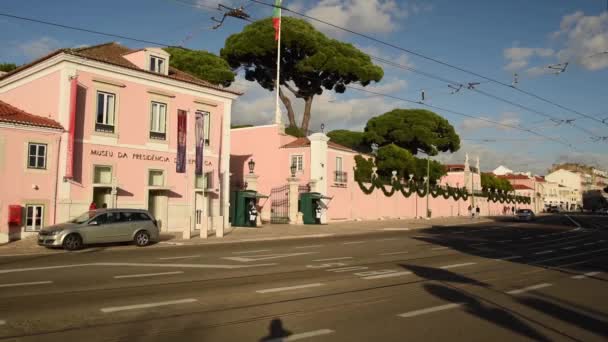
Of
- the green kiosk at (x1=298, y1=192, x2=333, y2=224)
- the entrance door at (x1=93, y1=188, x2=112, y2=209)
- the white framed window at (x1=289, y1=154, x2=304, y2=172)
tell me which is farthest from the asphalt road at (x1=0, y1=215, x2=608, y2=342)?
the white framed window at (x1=289, y1=154, x2=304, y2=172)

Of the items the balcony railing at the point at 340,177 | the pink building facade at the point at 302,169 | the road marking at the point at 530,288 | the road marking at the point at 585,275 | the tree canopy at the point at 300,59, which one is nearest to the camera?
the road marking at the point at 530,288

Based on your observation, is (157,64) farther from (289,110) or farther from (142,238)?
(289,110)

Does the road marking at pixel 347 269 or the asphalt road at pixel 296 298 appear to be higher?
the road marking at pixel 347 269

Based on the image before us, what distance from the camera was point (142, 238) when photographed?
2114 centimetres

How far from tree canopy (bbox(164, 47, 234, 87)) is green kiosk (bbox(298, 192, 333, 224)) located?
1523cm

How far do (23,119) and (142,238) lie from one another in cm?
743

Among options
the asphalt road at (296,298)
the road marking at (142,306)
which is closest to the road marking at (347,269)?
the asphalt road at (296,298)

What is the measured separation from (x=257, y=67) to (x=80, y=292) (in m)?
44.2

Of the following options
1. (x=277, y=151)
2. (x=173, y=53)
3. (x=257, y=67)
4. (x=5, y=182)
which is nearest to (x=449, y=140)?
(x=257, y=67)

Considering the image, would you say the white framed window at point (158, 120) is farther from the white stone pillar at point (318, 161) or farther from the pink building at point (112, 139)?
the white stone pillar at point (318, 161)

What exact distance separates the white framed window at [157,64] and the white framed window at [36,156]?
7526 mm

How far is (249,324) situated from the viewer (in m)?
7.92

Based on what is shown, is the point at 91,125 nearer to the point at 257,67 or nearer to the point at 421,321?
the point at 421,321

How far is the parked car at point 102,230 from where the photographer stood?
1884 centimetres
